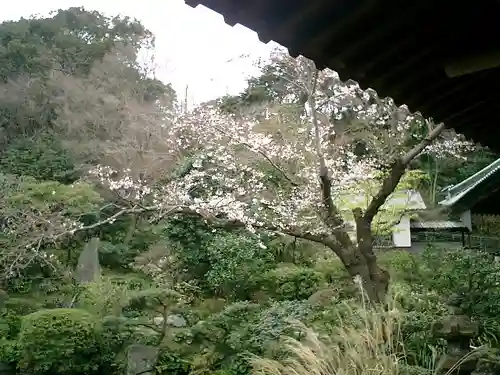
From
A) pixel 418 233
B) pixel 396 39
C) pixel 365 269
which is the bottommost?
pixel 365 269

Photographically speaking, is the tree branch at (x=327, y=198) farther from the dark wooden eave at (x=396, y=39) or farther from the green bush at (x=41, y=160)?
the green bush at (x=41, y=160)

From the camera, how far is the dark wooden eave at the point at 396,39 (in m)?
1.25

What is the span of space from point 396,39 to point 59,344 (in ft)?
18.2

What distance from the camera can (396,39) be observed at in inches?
56.1

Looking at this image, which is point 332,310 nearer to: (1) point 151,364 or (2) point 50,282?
(1) point 151,364

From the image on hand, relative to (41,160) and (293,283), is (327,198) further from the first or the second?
(41,160)

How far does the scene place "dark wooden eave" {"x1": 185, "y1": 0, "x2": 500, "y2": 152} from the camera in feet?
4.09

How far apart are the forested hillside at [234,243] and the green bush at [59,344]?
0.02 meters

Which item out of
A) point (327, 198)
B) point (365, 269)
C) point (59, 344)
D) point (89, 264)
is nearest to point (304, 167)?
point (327, 198)

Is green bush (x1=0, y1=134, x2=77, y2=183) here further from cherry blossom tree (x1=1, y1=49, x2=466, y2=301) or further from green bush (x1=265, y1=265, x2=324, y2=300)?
green bush (x1=265, y1=265, x2=324, y2=300)

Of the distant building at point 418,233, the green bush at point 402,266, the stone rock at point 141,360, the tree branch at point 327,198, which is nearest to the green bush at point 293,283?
the tree branch at point 327,198

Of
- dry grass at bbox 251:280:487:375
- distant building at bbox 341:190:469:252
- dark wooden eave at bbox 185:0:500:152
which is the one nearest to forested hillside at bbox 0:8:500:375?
dry grass at bbox 251:280:487:375

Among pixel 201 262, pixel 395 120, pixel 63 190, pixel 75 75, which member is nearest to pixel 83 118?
pixel 75 75

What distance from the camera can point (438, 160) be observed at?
1277 cm
